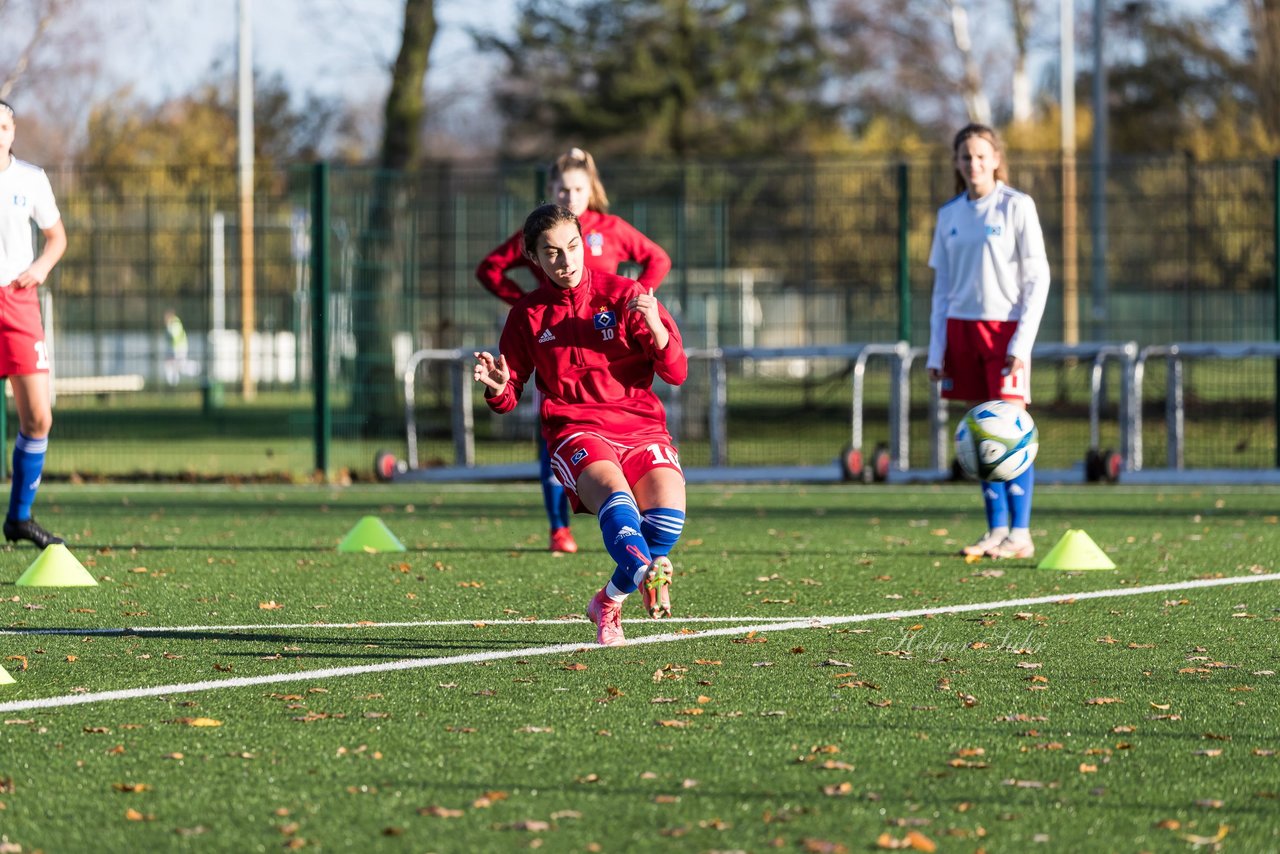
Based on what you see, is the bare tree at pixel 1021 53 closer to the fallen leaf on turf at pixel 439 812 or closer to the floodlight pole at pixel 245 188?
the floodlight pole at pixel 245 188

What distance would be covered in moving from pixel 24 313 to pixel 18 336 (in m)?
0.12

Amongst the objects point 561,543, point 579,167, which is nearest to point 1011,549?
point 561,543

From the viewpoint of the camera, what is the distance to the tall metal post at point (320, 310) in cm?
1508

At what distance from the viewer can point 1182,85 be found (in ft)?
153

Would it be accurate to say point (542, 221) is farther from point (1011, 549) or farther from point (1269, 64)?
point (1269, 64)

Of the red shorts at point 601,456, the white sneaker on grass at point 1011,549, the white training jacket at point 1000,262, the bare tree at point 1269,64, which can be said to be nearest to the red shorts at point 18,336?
the red shorts at point 601,456

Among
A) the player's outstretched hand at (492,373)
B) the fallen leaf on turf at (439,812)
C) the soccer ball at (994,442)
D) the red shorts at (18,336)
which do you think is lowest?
the fallen leaf on turf at (439,812)

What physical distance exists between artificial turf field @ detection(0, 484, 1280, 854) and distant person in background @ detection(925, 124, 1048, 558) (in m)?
0.81

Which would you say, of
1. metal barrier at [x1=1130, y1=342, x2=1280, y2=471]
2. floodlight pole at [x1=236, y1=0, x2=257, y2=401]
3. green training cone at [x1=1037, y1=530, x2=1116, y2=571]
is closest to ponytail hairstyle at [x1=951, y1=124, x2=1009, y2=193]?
green training cone at [x1=1037, y1=530, x2=1116, y2=571]

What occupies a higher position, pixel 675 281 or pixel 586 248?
pixel 675 281

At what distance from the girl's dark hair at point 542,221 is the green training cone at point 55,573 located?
9.14 feet

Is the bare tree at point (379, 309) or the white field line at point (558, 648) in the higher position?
the bare tree at point (379, 309)

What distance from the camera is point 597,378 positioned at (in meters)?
6.52

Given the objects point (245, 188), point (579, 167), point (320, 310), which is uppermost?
point (245, 188)
